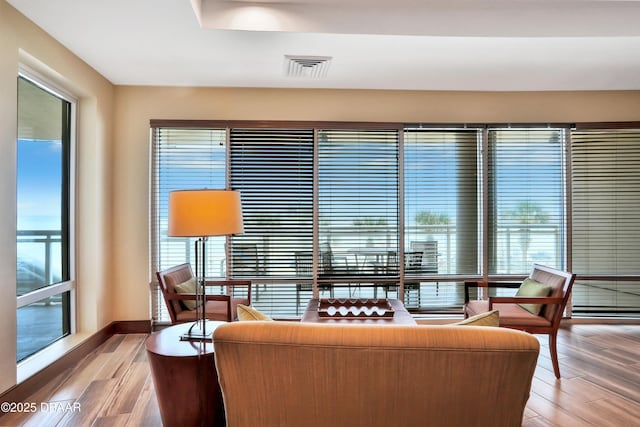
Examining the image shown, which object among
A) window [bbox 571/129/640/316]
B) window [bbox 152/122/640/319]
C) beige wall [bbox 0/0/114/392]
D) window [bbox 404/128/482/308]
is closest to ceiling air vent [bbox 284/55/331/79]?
window [bbox 152/122/640/319]

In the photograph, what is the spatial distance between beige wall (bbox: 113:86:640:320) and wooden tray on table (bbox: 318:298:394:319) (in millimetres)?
2018

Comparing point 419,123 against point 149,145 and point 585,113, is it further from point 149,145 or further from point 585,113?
point 149,145

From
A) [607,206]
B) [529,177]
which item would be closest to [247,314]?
[529,177]

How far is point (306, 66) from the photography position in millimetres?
3273

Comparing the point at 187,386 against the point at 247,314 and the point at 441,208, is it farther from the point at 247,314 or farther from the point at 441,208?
the point at 441,208

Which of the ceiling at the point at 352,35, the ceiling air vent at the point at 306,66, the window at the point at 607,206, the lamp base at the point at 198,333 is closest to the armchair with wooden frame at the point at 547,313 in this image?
the window at the point at 607,206

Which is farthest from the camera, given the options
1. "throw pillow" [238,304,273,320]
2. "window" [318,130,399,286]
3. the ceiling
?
"window" [318,130,399,286]

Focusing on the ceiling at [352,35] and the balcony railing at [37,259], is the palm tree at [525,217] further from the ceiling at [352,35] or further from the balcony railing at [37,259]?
the balcony railing at [37,259]

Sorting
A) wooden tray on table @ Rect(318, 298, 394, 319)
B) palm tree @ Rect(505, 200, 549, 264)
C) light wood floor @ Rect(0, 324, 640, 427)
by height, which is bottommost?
light wood floor @ Rect(0, 324, 640, 427)

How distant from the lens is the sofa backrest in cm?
131

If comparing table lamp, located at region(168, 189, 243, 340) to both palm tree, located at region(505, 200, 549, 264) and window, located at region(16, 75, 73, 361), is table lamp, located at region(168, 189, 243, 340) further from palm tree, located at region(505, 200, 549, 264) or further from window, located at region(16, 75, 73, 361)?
palm tree, located at region(505, 200, 549, 264)

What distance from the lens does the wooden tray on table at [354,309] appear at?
A: 110 inches

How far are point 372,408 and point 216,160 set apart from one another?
3165mm

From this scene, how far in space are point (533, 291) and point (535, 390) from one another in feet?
2.65
